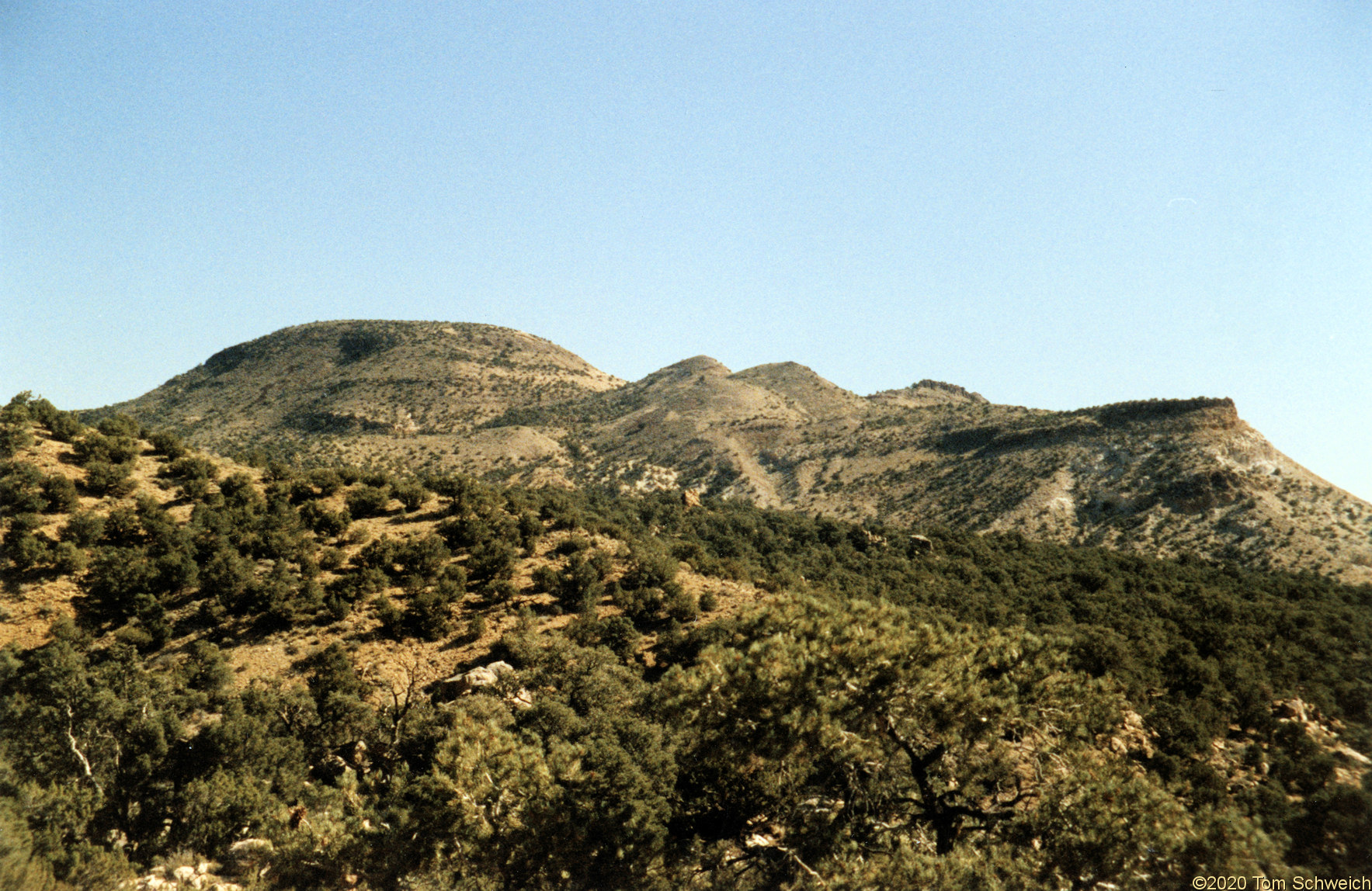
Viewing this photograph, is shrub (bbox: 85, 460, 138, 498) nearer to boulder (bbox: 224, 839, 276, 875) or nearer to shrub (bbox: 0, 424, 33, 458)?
shrub (bbox: 0, 424, 33, 458)

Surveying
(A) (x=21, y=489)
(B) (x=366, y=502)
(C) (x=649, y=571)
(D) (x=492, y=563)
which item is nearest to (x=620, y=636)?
(C) (x=649, y=571)

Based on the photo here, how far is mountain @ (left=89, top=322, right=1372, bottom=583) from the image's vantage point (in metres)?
66.9

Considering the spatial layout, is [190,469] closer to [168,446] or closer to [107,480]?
[168,446]

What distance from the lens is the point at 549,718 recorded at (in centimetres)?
1900

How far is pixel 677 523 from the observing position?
60812 mm

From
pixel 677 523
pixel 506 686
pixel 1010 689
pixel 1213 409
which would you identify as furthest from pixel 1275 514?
pixel 506 686

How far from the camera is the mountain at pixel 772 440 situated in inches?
2633

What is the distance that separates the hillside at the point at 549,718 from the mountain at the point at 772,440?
37.2 m

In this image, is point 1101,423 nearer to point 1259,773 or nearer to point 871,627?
point 1259,773

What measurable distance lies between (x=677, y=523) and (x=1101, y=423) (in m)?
63.9

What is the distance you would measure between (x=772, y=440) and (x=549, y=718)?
94.2 m

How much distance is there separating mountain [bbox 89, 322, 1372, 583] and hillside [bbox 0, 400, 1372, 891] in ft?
122

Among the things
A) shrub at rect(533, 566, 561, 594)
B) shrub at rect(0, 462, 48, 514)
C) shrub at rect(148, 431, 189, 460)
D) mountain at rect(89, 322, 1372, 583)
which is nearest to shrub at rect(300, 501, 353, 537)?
shrub at rect(0, 462, 48, 514)

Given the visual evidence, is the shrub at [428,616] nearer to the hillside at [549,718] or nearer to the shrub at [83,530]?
the hillside at [549,718]
